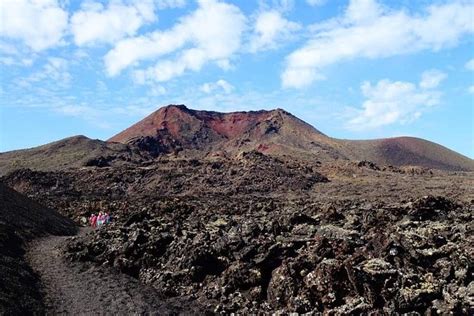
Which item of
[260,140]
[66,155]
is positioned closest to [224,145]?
[260,140]

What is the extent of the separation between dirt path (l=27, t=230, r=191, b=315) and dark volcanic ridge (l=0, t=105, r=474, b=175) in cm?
6885

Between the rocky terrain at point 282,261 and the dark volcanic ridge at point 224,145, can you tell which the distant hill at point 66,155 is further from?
the rocky terrain at point 282,261

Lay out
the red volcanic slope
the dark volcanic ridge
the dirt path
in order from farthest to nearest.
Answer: the red volcanic slope → the dark volcanic ridge → the dirt path

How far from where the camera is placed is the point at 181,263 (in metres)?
20.2

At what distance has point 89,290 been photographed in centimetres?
1853

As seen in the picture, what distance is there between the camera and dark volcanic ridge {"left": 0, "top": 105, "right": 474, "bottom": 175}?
319 feet

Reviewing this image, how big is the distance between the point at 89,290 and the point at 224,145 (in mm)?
108428

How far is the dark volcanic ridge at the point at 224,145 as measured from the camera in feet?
319

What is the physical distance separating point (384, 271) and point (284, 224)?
8.34 meters

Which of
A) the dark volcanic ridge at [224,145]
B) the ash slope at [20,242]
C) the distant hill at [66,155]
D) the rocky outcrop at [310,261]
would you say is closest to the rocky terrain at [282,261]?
the rocky outcrop at [310,261]

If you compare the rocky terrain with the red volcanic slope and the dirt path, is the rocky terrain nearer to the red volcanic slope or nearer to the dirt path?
the dirt path

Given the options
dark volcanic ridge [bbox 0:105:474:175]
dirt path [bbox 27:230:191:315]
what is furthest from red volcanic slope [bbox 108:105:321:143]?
dirt path [bbox 27:230:191:315]

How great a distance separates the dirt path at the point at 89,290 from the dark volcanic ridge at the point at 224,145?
68.9 meters

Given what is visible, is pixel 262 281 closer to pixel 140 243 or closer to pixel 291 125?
pixel 140 243
